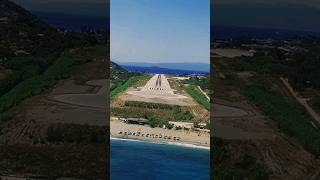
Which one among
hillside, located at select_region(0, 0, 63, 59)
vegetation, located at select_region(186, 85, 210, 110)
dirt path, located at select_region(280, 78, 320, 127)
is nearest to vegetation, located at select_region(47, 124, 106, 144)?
hillside, located at select_region(0, 0, 63, 59)

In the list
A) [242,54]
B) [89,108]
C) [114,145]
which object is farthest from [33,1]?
[242,54]

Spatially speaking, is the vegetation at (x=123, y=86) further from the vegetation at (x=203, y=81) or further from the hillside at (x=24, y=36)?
the hillside at (x=24, y=36)

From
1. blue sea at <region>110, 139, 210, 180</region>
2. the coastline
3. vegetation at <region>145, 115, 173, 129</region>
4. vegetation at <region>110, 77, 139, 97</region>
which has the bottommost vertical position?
blue sea at <region>110, 139, 210, 180</region>

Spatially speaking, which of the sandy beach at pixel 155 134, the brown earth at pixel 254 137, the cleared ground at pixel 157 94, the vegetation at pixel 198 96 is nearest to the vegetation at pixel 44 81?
the cleared ground at pixel 157 94

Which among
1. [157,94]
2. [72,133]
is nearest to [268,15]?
[157,94]

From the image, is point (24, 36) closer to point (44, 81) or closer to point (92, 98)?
point (44, 81)

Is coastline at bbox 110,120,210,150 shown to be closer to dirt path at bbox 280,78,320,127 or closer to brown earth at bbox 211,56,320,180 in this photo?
brown earth at bbox 211,56,320,180
